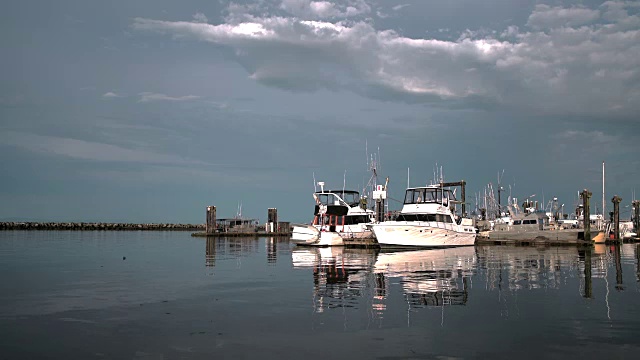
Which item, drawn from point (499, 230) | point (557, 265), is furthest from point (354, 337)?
point (499, 230)

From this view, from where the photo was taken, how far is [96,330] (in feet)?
42.0

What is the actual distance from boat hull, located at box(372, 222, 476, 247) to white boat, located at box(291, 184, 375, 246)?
8.28m

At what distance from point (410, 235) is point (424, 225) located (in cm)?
208

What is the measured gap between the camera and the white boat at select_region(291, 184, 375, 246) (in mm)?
53625

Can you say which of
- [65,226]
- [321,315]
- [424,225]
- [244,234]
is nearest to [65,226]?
[65,226]

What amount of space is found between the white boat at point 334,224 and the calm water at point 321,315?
1066 inches

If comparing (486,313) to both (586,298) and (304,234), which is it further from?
(304,234)

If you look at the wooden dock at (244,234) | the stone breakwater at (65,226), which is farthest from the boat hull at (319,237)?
the stone breakwater at (65,226)

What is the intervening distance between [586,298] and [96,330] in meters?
14.9

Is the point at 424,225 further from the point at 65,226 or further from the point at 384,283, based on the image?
the point at 65,226

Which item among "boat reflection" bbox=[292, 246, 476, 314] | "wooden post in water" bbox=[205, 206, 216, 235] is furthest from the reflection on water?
"wooden post in water" bbox=[205, 206, 216, 235]

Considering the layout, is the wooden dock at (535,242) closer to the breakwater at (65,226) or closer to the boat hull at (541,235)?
the boat hull at (541,235)

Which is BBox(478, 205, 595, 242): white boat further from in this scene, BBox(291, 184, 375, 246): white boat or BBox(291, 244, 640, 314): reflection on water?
BBox(291, 244, 640, 314): reflection on water

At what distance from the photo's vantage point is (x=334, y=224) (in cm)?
5778
